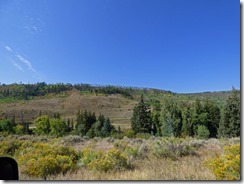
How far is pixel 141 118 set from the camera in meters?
3.74

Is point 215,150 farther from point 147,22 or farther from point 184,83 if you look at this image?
point 147,22

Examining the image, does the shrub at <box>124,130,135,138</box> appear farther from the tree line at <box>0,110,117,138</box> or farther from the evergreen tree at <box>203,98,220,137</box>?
the evergreen tree at <box>203,98,220,137</box>

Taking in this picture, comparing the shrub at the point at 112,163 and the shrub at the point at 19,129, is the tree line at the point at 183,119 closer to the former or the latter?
the shrub at the point at 112,163

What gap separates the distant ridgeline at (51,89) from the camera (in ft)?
11.3

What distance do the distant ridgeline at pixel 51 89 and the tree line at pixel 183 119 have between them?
0.27 metres

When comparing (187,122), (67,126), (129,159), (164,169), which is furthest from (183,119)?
(67,126)

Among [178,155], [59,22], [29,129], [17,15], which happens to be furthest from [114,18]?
[29,129]

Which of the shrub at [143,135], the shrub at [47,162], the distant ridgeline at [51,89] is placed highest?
the distant ridgeline at [51,89]

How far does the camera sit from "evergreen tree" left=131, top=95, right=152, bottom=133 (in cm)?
371

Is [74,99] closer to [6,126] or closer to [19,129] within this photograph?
[19,129]

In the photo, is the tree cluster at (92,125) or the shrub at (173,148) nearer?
the shrub at (173,148)

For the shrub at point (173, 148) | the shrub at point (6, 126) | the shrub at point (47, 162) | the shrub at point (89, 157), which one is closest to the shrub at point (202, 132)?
the shrub at point (173, 148)

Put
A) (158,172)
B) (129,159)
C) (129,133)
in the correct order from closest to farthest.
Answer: (158,172) → (129,159) → (129,133)

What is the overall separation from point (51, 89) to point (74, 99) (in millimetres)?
370
